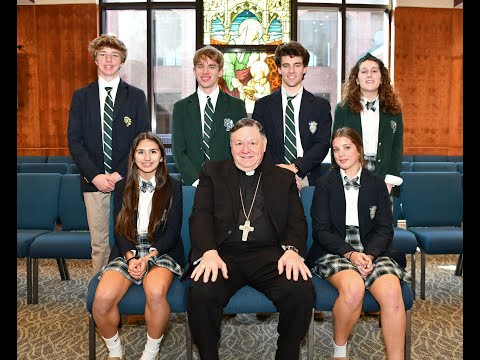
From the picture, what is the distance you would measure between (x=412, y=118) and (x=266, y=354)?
27.2 ft

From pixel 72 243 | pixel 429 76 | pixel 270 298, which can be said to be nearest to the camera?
pixel 270 298

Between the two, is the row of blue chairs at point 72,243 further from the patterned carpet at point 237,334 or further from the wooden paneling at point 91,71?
the wooden paneling at point 91,71

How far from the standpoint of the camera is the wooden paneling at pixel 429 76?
10086mm

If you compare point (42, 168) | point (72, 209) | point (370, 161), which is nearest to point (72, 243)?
point (72, 209)

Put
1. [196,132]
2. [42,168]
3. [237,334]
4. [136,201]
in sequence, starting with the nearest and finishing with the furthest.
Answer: [136,201]
[237,334]
[196,132]
[42,168]

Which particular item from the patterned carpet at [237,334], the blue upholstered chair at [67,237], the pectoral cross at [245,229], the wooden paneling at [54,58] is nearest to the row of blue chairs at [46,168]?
the blue upholstered chair at [67,237]

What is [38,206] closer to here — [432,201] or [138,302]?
[138,302]

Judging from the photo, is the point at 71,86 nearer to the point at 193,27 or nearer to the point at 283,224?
the point at 193,27

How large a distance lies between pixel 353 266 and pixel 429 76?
851 centimetres

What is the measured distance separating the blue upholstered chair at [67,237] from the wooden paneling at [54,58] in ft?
20.2

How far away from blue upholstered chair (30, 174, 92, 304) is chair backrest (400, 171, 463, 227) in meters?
2.77

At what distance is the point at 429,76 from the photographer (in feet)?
33.5
